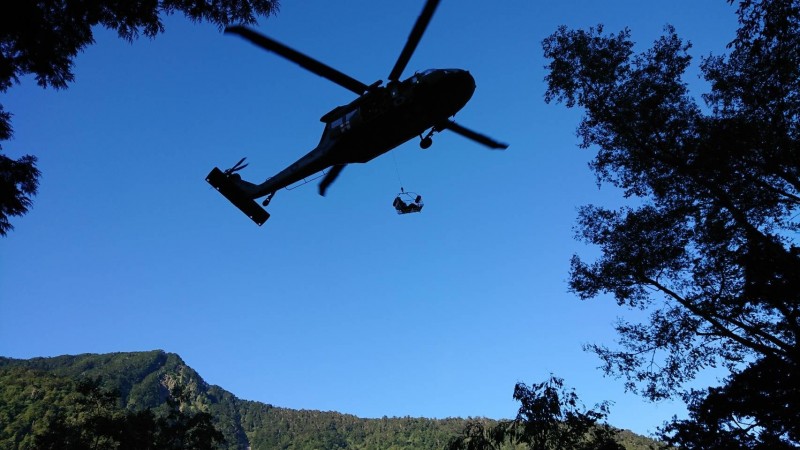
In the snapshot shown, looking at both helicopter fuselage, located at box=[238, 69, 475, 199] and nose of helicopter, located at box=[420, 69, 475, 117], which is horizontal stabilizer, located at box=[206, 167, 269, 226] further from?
nose of helicopter, located at box=[420, 69, 475, 117]

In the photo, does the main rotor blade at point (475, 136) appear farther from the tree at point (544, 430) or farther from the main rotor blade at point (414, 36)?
the tree at point (544, 430)

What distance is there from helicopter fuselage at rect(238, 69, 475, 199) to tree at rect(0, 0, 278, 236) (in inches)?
155

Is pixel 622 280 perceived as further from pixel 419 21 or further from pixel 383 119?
pixel 419 21

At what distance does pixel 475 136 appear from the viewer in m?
10.7

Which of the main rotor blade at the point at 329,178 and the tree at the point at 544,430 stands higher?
the main rotor blade at the point at 329,178

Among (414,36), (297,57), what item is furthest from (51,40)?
(414,36)

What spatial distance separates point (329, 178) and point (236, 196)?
3.90 metres

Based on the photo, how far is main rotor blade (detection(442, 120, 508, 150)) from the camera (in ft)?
34.4

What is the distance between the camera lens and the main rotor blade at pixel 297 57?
773cm

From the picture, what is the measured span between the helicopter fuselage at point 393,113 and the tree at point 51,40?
3.93 metres

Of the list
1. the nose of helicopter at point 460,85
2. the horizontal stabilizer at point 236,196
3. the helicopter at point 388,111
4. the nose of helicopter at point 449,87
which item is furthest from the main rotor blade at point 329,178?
the nose of helicopter at point 460,85

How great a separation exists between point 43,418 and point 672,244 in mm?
119475

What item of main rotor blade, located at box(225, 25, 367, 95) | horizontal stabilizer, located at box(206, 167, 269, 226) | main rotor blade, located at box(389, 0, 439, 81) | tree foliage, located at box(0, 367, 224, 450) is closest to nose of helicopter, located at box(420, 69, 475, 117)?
main rotor blade, located at box(389, 0, 439, 81)

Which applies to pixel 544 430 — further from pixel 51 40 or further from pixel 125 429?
pixel 125 429
